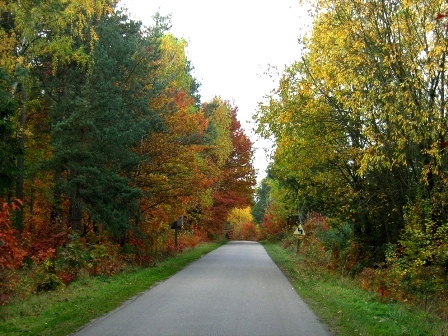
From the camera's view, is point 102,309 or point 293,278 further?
point 293,278

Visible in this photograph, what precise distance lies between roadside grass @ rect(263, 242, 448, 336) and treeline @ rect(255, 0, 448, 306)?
152cm

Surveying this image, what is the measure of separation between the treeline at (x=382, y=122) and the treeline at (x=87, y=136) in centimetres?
643

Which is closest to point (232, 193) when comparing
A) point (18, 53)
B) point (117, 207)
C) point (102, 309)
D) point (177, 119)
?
point (177, 119)

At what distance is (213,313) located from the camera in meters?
12.4

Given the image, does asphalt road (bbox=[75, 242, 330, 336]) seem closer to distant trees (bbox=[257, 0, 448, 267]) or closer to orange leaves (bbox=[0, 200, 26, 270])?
orange leaves (bbox=[0, 200, 26, 270])

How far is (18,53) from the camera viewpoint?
19875 mm

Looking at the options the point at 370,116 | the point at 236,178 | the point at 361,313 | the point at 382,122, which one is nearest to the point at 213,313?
the point at 361,313

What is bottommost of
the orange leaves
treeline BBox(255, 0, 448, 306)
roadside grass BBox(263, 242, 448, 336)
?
roadside grass BBox(263, 242, 448, 336)

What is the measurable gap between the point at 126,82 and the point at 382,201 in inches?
484

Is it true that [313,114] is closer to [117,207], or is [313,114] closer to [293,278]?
[293,278]

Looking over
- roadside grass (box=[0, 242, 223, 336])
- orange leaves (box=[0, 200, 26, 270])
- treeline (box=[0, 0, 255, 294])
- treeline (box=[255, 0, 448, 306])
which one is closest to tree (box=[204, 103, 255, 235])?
treeline (box=[0, 0, 255, 294])

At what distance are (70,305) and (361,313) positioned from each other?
6.59 meters

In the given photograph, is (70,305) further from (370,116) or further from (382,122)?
(382,122)

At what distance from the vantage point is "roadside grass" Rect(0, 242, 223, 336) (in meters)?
10.5
